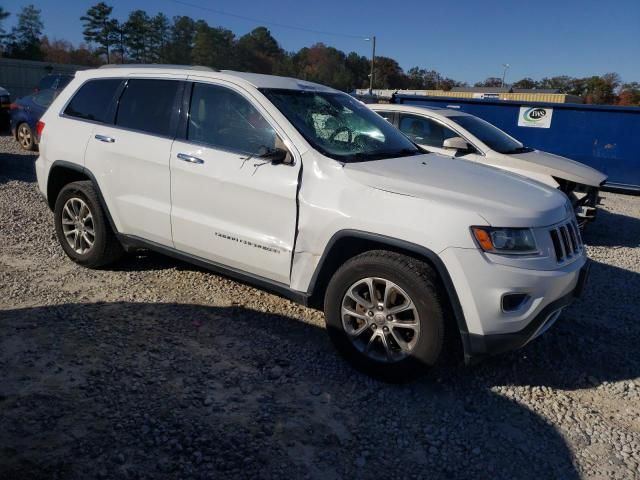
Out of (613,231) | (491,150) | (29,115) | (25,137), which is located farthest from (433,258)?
(25,137)

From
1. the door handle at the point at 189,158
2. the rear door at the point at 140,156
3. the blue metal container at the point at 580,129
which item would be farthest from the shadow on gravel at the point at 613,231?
the rear door at the point at 140,156

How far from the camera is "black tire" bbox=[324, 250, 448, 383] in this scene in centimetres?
302

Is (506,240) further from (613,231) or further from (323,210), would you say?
(613,231)

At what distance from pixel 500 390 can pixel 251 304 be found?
205 cm

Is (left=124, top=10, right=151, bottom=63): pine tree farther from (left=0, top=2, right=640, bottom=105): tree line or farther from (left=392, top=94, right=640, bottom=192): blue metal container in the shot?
(left=392, top=94, right=640, bottom=192): blue metal container

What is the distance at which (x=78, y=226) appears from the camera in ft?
15.7

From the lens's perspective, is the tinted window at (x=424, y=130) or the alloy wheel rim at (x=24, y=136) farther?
the alloy wheel rim at (x=24, y=136)

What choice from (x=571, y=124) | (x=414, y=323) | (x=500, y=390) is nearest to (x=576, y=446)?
(x=500, y=390)

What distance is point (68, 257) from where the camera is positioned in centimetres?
511

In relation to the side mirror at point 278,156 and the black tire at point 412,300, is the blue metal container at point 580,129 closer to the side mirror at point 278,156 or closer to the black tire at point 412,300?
the side mirror at point 278,156

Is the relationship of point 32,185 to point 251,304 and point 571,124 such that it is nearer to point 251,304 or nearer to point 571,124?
point 251,304

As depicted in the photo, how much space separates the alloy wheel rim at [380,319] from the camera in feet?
10.3

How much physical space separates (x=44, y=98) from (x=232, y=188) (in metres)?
9.97

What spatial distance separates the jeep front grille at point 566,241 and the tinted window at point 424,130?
A: 421 centimetres
